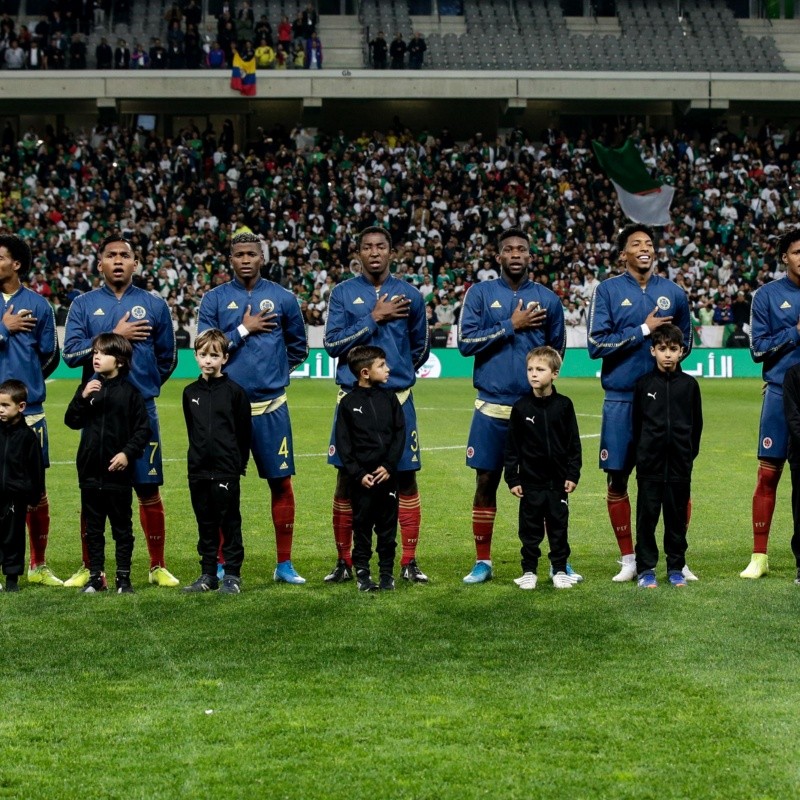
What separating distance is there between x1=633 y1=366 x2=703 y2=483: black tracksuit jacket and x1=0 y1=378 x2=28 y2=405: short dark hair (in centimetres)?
388

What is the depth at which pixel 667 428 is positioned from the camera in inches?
317

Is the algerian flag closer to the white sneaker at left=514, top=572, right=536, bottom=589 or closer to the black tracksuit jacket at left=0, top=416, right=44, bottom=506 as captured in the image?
the white sneaker at left=514, top=572, right=536, bottom=589

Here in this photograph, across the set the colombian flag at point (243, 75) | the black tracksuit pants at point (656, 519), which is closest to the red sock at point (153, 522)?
the black tracksuit pants at point (656, 519)

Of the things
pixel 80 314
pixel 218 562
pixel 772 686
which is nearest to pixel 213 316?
pixel 80 314

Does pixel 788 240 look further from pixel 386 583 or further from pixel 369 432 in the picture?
pixel 386 583

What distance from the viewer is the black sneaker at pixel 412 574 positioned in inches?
331

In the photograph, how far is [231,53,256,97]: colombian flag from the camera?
132 ft

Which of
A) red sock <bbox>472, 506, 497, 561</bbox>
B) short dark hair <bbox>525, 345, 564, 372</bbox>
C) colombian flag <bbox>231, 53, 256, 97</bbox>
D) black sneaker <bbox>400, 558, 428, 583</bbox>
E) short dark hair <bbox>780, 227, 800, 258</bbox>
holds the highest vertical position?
colombian flag <bbox>231, 53, 256, 97</bbox>

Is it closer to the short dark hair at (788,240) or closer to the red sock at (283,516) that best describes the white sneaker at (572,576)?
the red sock at (283,516)

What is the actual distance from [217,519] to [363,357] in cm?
135

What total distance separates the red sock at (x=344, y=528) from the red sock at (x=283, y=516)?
0.99 ft

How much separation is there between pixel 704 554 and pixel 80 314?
4674mm

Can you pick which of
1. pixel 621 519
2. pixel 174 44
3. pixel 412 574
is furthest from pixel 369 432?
pixel 174 44

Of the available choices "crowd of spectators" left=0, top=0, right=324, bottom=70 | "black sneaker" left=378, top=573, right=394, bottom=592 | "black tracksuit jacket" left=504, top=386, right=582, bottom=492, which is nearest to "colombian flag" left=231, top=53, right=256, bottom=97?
"crowd of spectators" left=0, top=0, right=324, bottom=70
